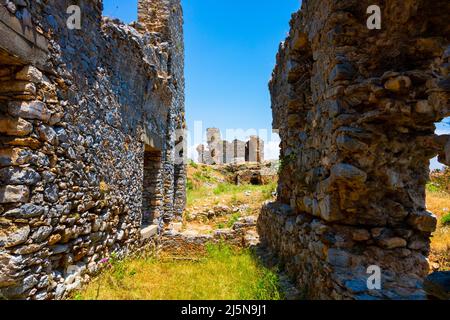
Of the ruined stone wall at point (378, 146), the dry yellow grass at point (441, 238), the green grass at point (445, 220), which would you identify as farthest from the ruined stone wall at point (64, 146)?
the green grass at point (445, 220)

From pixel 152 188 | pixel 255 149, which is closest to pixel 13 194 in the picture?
pixel 152 188

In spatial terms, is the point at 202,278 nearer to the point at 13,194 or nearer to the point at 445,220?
the point at 13,194

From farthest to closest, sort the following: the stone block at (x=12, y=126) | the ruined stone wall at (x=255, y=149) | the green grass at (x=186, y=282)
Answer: the ruined stone wall at (x=255, y=149), the green grass at (x=186, y=282), the stone block at (x=12, y=126)

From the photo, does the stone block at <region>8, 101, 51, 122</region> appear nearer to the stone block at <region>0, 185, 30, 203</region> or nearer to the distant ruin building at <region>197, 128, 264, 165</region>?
the stone block at <region>0, 185, 30, 203</region>

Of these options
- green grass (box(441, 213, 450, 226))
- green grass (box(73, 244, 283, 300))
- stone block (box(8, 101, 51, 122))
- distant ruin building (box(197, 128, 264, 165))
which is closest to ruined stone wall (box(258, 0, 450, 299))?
green grass (box(73, 244, 283, 300))

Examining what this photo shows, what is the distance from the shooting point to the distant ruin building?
23.4 meters

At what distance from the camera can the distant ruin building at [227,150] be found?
23.4 m

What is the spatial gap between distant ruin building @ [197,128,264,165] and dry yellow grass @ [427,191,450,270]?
1435 cm

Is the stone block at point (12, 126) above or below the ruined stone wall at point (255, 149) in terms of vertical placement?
below

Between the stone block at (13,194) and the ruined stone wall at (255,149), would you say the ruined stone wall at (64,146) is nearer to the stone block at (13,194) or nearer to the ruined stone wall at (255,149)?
the stone block at (13,194)

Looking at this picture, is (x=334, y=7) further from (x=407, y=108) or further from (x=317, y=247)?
(x=317, y=247)

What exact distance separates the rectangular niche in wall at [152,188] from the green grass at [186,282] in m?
2.02

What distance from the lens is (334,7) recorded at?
3184mm
